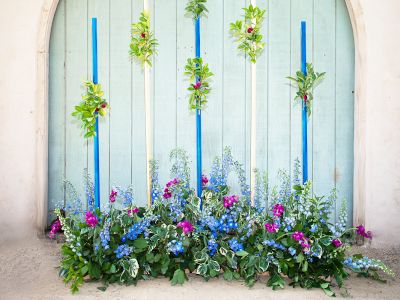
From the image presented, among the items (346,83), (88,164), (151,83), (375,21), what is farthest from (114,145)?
(375,21)

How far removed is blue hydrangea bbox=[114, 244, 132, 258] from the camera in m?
3.17

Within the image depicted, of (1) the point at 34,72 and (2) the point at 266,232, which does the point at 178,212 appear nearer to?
(2) the point at 266,232

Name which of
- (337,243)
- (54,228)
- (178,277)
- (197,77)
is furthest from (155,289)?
(197,77)

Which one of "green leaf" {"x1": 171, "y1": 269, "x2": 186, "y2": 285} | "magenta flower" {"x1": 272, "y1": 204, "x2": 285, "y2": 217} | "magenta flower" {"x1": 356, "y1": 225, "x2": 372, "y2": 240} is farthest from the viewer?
"magenta flower" {"x1": 356, "y1": 225, "x2": 372, "y2": 240}

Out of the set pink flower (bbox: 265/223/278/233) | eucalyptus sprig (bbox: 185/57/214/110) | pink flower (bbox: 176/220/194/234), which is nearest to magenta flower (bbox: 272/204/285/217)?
pink flower (bbox: 265/223/278/233)

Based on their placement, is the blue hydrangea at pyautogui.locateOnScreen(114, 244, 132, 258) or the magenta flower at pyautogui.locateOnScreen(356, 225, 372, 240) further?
the magenta flower at pyautogui.locateOnScreen(356, 225, 372, 240)

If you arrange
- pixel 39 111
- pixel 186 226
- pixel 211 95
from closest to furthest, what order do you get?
pixel 186 226 < pixel 39 111 < pixel 211 95

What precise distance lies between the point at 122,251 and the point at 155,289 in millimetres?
289

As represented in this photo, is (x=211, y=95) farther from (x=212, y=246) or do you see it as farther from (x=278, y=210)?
(x=212, y=246)

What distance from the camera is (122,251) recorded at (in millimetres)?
3184

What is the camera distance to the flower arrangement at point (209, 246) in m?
3.18

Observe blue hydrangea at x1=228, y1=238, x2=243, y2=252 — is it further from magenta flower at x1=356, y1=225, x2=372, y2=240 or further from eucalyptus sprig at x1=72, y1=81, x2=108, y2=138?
eucalyptus sprig at x1=72, y1=81, x2=108, y2=138

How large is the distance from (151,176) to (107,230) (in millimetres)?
626

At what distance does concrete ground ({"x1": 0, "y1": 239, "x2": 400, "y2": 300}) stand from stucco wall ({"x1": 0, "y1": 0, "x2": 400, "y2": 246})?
1.46 ft
